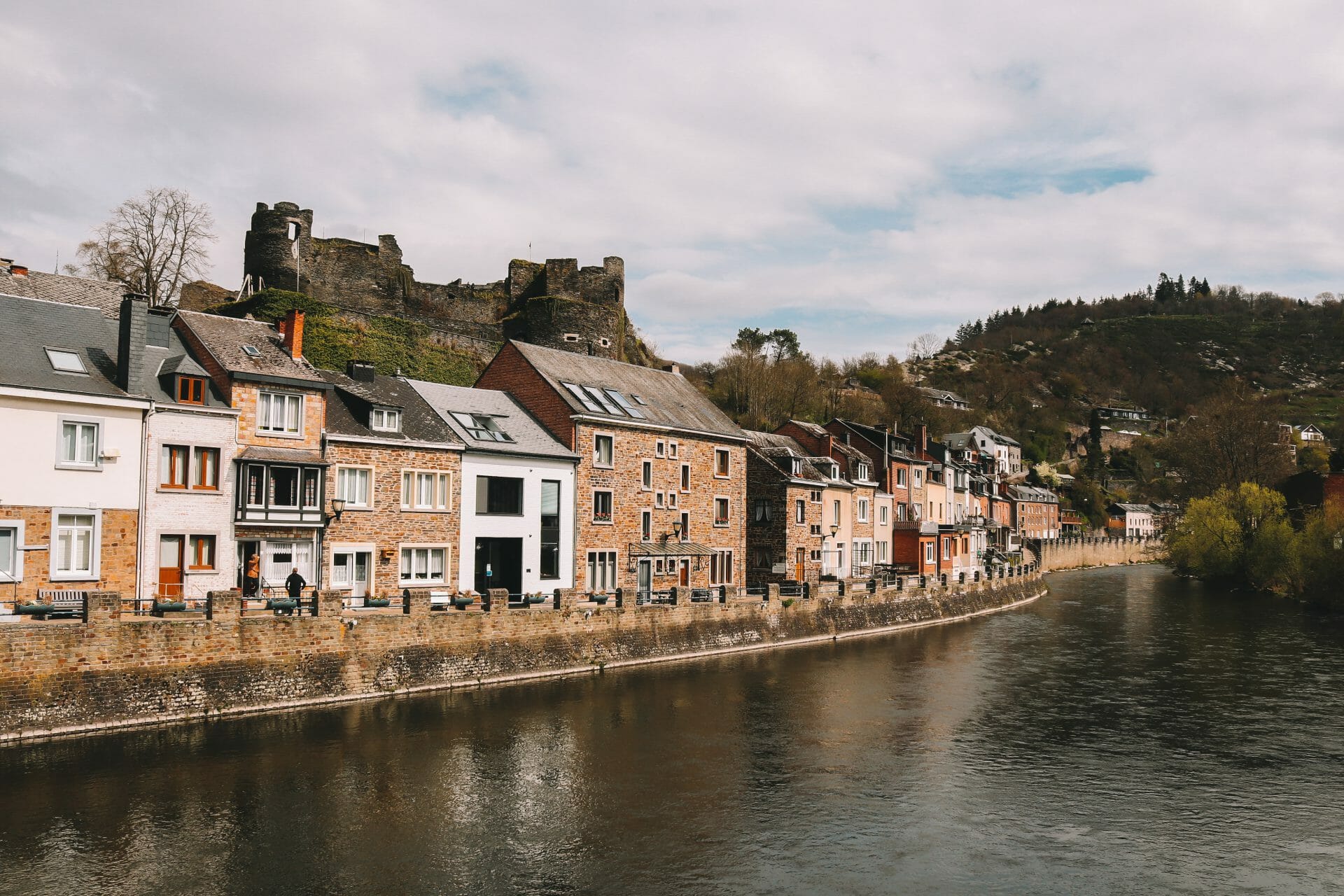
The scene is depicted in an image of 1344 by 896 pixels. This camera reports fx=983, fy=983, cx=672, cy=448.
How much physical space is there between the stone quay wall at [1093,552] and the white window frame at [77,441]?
8452 centimetres

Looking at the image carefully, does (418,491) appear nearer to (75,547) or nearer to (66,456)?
(75,547)

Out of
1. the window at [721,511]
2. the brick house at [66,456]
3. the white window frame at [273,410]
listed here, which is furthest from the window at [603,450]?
the brick house at [66,456]

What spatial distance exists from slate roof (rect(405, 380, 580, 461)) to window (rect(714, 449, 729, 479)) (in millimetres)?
9962

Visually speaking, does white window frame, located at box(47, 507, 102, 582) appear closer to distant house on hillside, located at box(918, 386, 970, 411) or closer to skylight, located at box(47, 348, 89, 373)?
skylight, located at box(47, 348, 89, 373)

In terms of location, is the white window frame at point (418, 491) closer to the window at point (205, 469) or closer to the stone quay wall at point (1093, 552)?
the window at point (205, 469)

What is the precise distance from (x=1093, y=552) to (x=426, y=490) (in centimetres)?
9692

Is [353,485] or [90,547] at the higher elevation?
[353,485]

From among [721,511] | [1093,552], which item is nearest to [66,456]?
[721,511]

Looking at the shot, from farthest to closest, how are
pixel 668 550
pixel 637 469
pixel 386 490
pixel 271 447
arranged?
pixel 668 550, pixel 637 469, pixel 386 490, pixel 271 447

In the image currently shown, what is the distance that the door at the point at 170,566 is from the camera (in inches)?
1139

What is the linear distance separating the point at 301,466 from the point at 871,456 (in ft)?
135

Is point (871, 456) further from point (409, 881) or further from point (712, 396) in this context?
point (409, 881)

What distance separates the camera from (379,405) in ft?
113

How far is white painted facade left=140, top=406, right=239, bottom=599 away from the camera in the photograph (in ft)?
94.0
